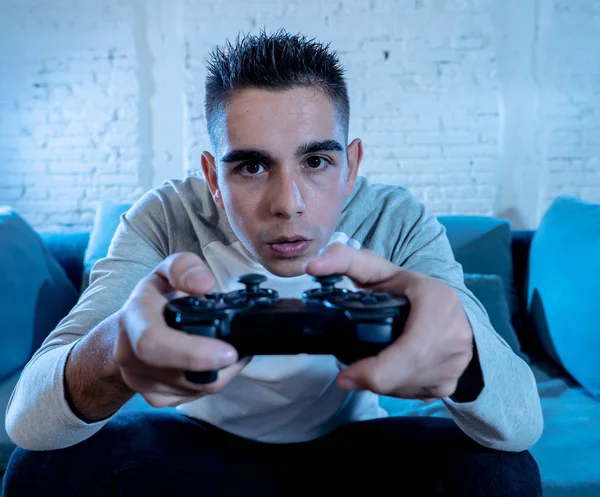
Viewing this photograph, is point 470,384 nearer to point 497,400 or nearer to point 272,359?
point 497,400

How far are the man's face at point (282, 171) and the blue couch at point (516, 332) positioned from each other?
783mm

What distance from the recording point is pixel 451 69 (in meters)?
2.56

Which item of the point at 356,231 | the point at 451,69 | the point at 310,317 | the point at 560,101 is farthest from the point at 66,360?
the point at 560,101

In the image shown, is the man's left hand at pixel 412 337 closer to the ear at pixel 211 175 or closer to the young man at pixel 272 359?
the young man at pixel 272 359

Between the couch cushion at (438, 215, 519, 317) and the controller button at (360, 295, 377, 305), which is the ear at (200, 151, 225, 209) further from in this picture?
the couch cushion at (438, 215, 519, 317)

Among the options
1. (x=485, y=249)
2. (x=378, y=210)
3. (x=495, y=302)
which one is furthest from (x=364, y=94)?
(x=378, y=210)

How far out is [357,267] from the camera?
2.01 ft

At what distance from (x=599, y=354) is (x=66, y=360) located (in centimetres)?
139

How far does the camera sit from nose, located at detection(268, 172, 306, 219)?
0.85 meters

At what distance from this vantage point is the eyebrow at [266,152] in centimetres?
88

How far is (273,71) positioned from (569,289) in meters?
1.20

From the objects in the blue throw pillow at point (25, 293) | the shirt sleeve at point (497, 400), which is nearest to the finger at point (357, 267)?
the shirt sleeve at point (497, 400)

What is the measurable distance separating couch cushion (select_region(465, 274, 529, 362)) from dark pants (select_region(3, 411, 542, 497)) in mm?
979

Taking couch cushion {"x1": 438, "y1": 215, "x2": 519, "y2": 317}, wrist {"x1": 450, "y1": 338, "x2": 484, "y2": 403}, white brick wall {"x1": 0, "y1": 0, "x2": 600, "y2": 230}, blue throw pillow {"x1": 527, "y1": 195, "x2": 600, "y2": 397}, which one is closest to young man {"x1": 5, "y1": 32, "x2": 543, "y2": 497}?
wrist {"x1": 450, "y1": 338, "x2": 484, "y2": 403}
